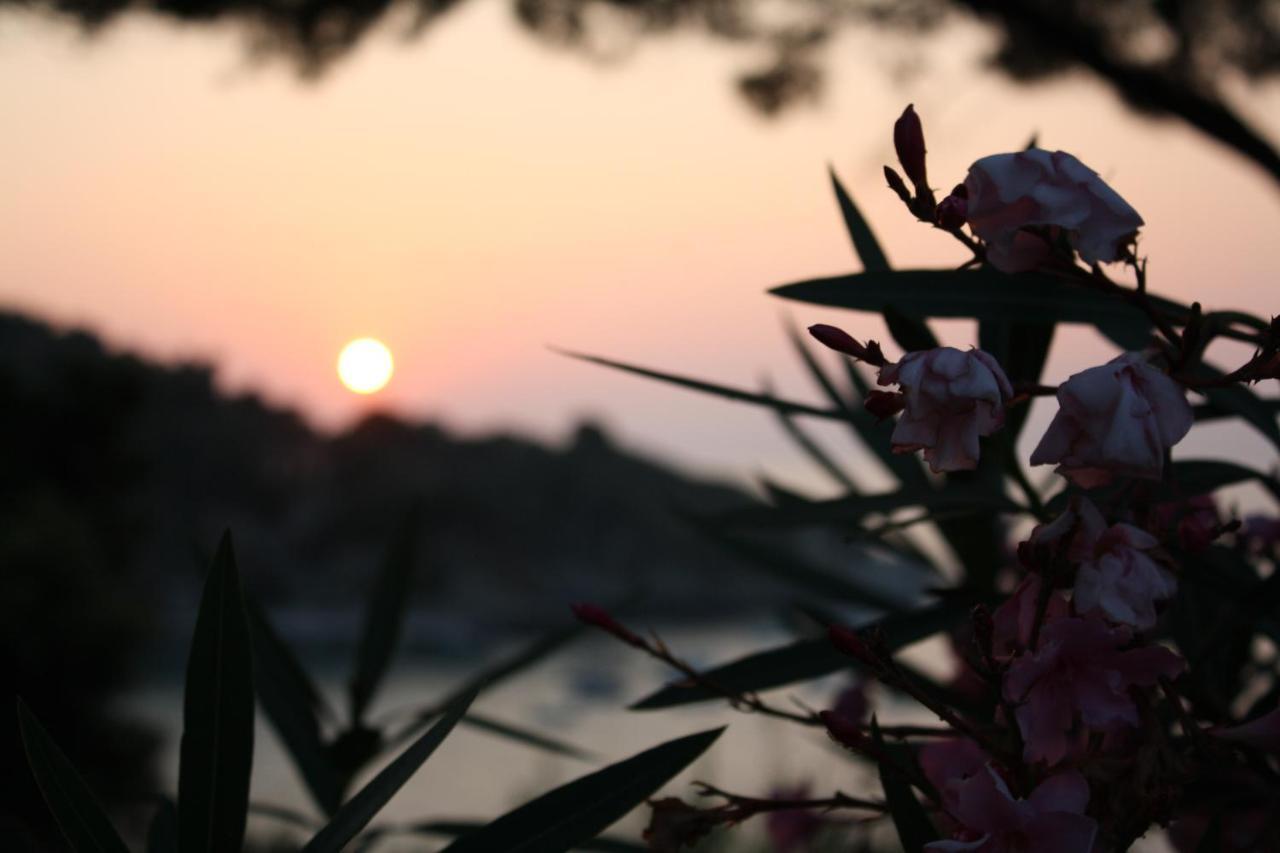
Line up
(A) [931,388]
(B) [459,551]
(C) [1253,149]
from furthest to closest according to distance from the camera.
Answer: (B) [459,551] → (C) [1253,149] → (A) [931,388]

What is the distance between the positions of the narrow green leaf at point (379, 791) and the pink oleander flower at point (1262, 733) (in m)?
0.23

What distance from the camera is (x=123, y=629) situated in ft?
12.3

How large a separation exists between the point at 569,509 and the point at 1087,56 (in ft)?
32.8

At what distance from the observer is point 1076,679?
331mm

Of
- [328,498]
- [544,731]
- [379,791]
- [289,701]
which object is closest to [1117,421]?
[379,791]

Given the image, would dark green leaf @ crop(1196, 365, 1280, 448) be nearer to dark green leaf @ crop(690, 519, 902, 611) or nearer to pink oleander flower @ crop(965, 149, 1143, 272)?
pink oleander flower @ crop(965, 149, 1143, 272)

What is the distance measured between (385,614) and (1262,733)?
2.21ft

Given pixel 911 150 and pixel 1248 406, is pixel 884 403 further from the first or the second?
pixel 1248 406

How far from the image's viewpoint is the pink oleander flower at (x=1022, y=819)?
0.31m

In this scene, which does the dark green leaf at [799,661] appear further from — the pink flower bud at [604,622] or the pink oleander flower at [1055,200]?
the pink oleander flower at [1055,200]

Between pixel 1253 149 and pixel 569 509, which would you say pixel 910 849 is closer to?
pixel 1253 149

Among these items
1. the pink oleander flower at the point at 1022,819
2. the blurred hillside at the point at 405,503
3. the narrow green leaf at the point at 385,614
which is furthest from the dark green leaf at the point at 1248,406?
the blurred hillside at the point at 405,503

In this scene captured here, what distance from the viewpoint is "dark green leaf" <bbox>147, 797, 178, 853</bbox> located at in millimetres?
494

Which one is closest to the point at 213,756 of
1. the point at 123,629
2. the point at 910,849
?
the point at 910,849
